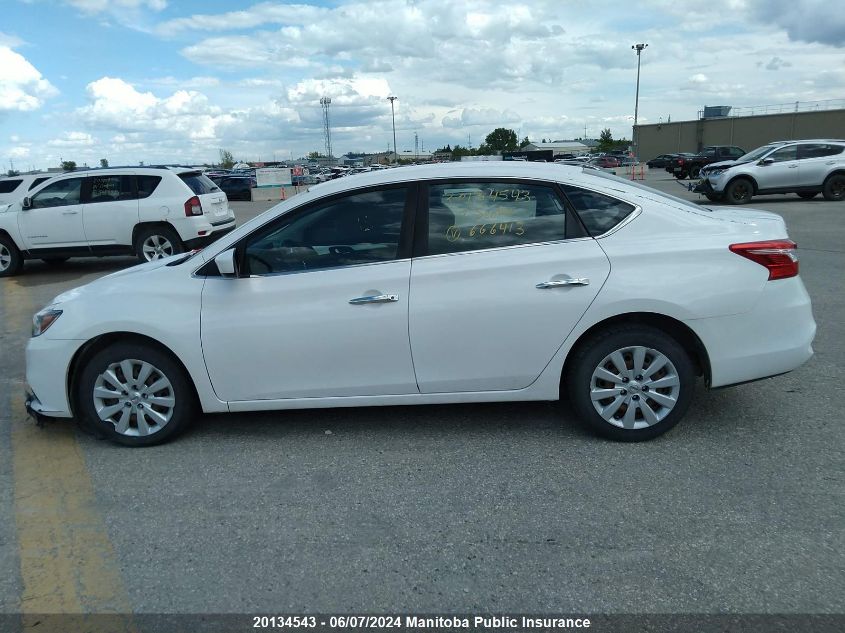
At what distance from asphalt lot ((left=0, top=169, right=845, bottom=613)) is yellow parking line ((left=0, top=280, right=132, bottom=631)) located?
0.01 meters

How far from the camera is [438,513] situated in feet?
11.1

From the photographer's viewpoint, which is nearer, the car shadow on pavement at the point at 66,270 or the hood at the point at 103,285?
the hood at the point at 103,285

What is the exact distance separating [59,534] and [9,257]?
33.6 feet

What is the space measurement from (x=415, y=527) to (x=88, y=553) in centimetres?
153

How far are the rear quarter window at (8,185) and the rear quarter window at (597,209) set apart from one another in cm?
1476

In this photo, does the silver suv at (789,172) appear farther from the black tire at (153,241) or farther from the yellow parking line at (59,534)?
the yellow parking line at (59,534)

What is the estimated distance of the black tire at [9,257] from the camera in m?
11.7

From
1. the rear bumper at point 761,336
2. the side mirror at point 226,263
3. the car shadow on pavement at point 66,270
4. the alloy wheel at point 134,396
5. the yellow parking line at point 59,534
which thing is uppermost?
the side mirror at point 226,263

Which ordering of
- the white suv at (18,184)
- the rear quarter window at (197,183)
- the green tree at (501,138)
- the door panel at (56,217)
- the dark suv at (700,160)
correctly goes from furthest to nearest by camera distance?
the green tree at (501,138)
the dark suv at (700,160)
the white suv at (18,184)
the rear quarter window at (197,183)
the door panel at (56,217)

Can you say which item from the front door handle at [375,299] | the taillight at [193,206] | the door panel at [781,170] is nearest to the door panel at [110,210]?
the taillight at [193,206]

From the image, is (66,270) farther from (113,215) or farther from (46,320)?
(46,320)

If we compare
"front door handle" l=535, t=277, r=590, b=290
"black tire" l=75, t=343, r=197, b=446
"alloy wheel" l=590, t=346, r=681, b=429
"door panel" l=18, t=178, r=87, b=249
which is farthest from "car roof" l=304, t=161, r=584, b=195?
"door panel" l=18, t=178, r=87, b=249

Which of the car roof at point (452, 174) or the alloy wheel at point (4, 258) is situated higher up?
the car roof at point (452, 174)

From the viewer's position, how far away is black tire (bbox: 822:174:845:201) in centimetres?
1820
